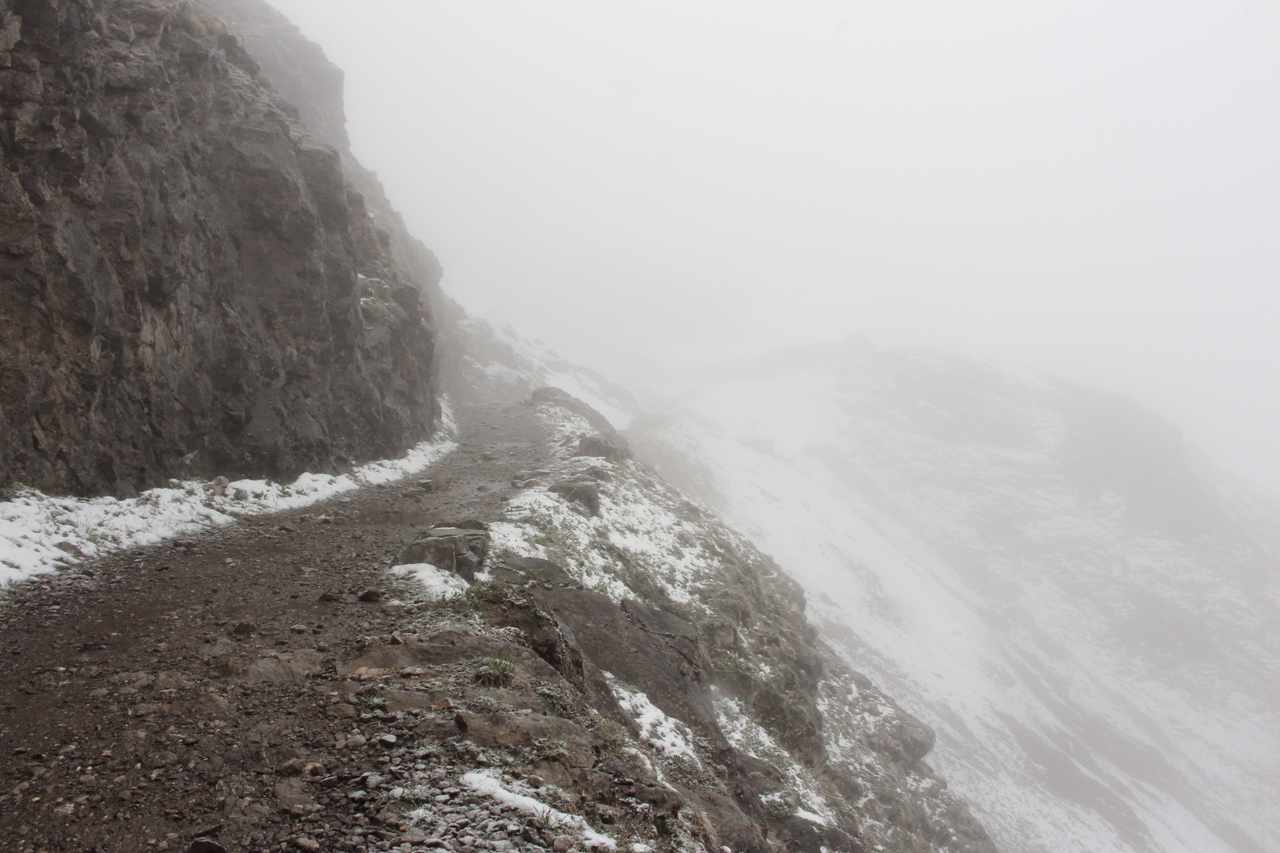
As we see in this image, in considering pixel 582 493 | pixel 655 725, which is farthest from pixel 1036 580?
pixel 655 725

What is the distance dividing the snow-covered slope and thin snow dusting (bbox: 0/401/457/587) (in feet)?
115

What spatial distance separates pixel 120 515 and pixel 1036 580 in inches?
3057

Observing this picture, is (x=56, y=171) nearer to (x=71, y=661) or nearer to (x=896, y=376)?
(x=71, y=661)

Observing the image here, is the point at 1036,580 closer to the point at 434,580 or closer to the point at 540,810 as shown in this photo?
the point at 434,580

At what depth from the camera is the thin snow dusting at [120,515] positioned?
8898 millimetres

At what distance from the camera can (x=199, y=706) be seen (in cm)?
638

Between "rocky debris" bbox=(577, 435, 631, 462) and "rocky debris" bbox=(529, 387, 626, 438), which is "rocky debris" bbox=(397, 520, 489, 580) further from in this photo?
"rocky debris" bbox=(529, 387, 626, 438)

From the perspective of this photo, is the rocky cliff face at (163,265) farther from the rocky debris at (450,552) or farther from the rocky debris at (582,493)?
the rocky debris at (582,493)

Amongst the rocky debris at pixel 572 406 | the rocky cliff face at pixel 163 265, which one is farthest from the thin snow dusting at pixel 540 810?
the rocky debris at pixel 572 406

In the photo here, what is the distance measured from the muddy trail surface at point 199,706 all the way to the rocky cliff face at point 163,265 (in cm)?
305

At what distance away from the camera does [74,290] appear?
421 inches

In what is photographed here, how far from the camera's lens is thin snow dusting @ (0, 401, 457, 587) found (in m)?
8.90

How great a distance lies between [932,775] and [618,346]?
13216 cm

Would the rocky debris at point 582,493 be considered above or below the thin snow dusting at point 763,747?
above
